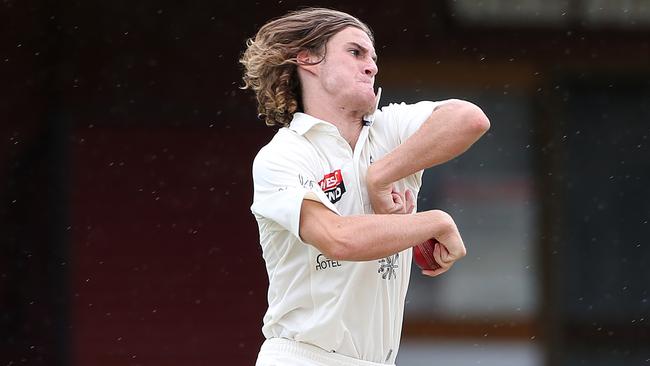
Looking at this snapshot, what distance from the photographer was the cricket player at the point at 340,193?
3395 millimetres

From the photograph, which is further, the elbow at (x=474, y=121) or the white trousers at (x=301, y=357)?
the white trousers at (x=301, y=357)

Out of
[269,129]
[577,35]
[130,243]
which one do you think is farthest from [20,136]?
[577,35]

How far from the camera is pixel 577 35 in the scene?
347 inches

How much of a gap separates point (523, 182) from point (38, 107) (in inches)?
134

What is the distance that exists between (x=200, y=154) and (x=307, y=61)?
16.8ft

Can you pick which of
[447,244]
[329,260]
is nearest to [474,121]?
[447,244]

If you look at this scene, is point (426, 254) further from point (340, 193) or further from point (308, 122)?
point (308, 122)

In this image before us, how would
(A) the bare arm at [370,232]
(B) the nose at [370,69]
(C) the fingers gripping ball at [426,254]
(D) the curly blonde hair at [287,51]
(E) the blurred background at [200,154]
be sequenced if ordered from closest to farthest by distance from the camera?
(A) the bare arm at [370,232], (C) the fingers gripping ball at [426,254], (B) the nose at [370,69], (D) the curly blonde hair at [287,51], (E) the blurred background at [200,154]

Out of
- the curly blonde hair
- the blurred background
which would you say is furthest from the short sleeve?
the blurred background

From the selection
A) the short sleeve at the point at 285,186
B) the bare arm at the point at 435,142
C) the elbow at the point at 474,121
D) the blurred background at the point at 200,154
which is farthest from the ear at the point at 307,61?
the blurred background at the point at 200,154

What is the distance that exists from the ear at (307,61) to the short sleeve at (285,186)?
275 mm

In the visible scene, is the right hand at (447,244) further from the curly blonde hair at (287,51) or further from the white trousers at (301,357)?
the curly blonde hair at (287,51)

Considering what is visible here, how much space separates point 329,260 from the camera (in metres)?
3.60

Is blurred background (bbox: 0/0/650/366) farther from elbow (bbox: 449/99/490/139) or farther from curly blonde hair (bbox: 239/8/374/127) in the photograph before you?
elbow (bbox: 449/99/490/139)
